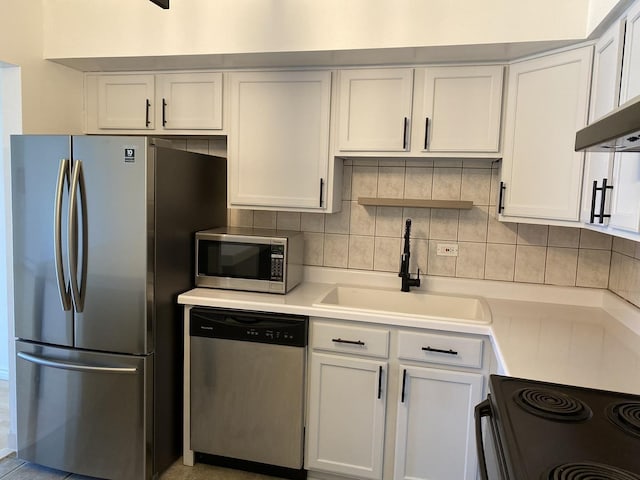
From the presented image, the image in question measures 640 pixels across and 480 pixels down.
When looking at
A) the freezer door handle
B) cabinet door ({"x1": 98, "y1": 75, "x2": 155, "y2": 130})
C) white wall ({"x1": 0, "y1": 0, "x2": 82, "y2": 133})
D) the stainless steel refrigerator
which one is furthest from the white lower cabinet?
white wall ({"x1": 0, "y1": 0, "x2": 82, "y2": 133})

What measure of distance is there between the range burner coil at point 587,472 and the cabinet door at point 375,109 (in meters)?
1.74

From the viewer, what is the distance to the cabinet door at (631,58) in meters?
1.56

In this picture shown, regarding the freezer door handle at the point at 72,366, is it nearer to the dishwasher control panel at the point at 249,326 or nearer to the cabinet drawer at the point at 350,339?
the dishwasher control panel at the point at 249,326

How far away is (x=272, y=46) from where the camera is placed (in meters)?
2.30

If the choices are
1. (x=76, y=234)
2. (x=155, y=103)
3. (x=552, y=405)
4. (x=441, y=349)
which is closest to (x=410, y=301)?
(x=441, y=349)

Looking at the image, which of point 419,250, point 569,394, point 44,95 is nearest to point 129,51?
point 44,95

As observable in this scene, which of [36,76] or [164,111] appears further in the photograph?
[164,111]

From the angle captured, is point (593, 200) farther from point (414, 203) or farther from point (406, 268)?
point (406, 268)

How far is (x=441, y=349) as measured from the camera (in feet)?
6.92

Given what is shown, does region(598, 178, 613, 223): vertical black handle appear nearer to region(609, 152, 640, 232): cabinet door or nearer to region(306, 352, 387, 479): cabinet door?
region(609, 152, 640, 232): cabinet door

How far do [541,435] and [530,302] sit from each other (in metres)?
1.61

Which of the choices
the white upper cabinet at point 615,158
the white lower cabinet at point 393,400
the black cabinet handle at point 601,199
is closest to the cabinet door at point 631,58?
the white upper cabinet at point 615,158

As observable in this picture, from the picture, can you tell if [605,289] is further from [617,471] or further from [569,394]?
[617,471]

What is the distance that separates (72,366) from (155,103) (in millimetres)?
1517
